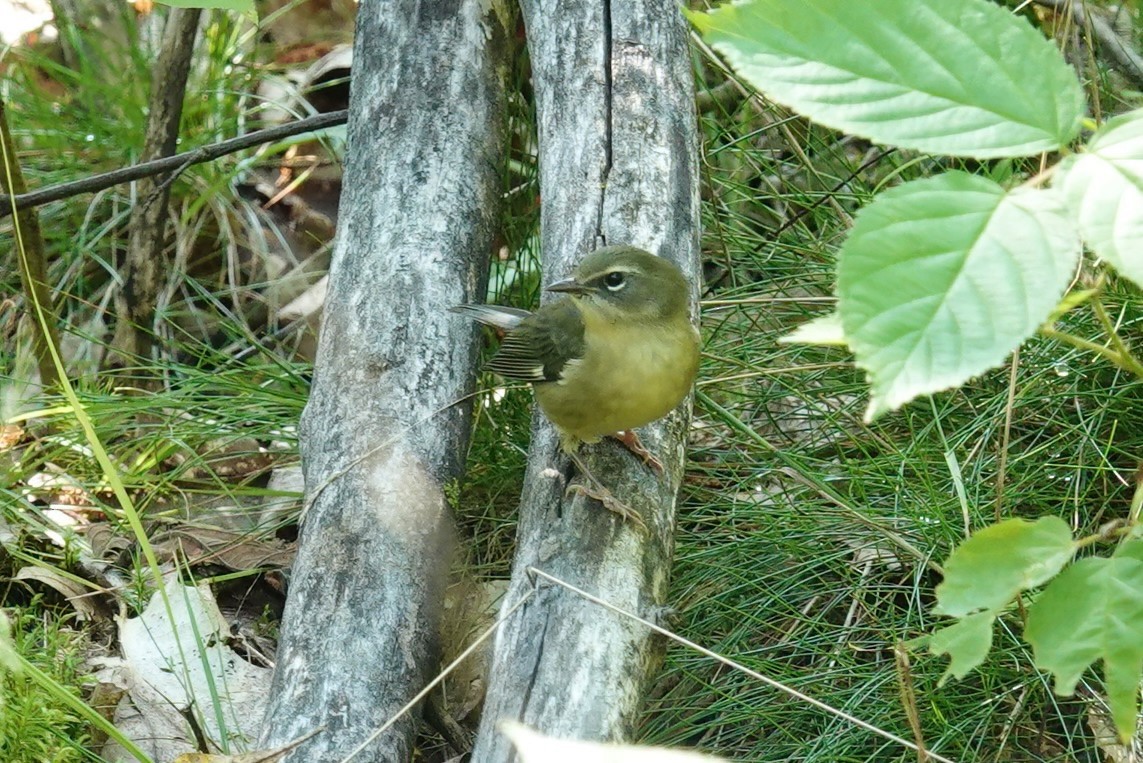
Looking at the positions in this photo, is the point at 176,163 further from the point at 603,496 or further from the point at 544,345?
the point at 603,496

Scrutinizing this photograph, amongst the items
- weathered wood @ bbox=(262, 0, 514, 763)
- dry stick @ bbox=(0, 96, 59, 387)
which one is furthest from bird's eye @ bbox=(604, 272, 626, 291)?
dry stick @ bbox=(0, 96, 59, 387)

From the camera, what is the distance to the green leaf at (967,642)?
197 centimetres

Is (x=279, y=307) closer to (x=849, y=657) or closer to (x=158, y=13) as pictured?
(x=158, y=13)

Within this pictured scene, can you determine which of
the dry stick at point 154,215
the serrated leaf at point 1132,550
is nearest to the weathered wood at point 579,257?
the serrated leaf at point 1132,550

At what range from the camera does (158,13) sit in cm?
695

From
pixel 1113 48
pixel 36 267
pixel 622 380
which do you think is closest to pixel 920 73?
pixel 622 380

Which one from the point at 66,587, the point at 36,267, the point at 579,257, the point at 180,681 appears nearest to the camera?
the point at 579,257

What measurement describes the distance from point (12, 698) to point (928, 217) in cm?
298

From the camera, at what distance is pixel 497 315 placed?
4000 millimetres

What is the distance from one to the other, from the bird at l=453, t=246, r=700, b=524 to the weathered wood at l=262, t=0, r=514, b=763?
0.37 m

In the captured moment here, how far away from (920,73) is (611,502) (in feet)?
5.31

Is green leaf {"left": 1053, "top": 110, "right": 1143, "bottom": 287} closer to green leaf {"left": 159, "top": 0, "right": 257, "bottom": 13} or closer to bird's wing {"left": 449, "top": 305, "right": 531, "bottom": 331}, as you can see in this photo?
green leaf {"left": 159, "top": 0, "right": 257, "bottom": 13}

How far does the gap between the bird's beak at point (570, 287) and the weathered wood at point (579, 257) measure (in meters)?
0.11

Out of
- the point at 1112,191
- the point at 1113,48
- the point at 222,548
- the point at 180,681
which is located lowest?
the point at 180,681
